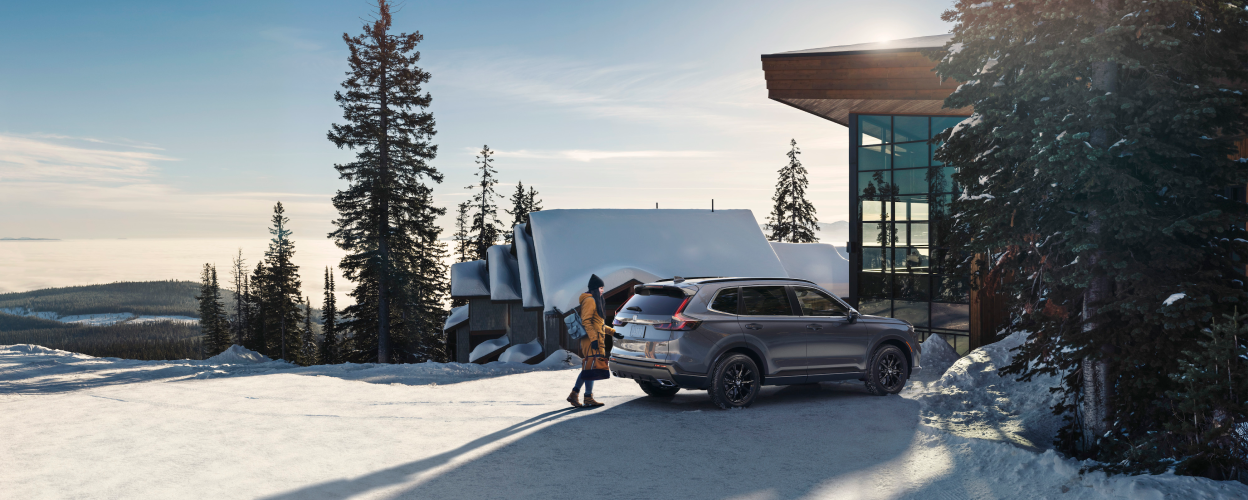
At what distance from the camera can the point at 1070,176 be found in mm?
7359

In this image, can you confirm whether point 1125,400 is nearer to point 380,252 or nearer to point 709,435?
point 709,435

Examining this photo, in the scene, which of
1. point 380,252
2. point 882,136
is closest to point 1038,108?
point 882,136

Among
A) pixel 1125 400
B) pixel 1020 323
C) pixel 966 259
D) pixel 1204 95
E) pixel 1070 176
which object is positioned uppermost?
pixel 1204 95

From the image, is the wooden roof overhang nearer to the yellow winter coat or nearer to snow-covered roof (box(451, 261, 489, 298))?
the yellow winter coat

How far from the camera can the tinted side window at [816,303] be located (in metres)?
10.4

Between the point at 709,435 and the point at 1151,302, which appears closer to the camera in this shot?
the point at 1151,302

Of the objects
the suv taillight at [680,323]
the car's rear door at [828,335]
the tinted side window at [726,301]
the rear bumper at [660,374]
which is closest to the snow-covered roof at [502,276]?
the rear bumper at [660,374]

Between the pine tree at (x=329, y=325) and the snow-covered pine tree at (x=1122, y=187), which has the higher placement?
the snow-covered pine tree at (x=1122, y=187)

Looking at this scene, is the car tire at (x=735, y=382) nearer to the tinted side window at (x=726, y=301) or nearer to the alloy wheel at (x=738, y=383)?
the alloy wheel at (x=738, y=383)

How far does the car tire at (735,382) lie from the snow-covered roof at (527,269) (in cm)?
2082

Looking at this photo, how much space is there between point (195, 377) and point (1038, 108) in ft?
51.4

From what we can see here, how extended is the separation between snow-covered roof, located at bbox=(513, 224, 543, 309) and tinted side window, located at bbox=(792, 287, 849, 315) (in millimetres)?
20359

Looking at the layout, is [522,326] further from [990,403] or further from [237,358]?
[990,403]

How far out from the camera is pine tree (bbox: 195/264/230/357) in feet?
246
